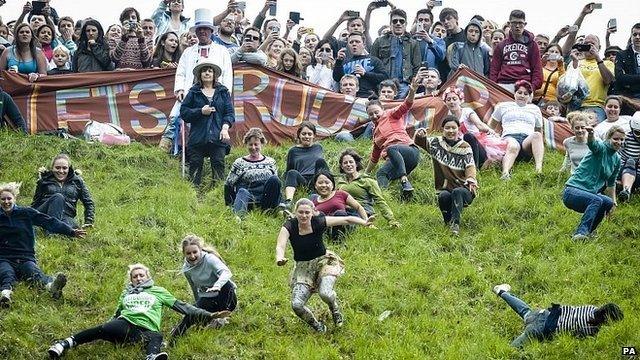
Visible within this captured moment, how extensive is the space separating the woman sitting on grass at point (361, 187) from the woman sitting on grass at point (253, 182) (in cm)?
99

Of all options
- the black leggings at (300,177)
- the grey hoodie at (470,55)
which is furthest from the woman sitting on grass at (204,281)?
the grey hoodie at (470,55)

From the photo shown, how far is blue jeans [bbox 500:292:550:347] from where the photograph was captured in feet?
44.5

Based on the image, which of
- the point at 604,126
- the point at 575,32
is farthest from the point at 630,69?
the point at 575,32

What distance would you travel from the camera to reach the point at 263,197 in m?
17.4

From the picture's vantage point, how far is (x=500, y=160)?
1938 cm

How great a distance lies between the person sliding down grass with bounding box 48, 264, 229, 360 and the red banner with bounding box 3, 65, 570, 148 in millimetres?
7625

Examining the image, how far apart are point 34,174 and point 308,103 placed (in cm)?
536

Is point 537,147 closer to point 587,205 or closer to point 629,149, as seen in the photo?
point 629,149

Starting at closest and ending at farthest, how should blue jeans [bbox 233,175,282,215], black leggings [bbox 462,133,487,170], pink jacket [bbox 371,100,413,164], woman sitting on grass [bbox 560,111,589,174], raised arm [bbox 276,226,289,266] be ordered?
1. raised arm [bbox 276,226,289,266]
2. blue jeans [bbox 233,175,282,215]
3. woman sitting on grass [bbox 560,111,589,174]
4. black leggings [bbox 462,133,487,170]
5. pink jacket [bbox 371,100,413,164]

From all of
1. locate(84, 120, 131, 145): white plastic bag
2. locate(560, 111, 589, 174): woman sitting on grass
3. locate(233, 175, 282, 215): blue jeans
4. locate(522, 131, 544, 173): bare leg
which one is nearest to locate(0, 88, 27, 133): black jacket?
locate(84, 120, 131, 145): white plastic bag

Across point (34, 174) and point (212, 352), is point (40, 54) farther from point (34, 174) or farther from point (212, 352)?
point (212, 352)

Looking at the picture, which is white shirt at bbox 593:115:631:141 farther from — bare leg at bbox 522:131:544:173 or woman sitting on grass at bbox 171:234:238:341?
woman sitting on grass at bbox 171:234:238:341

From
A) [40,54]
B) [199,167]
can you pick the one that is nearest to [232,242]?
[199,167]

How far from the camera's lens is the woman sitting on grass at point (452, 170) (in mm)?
16562
